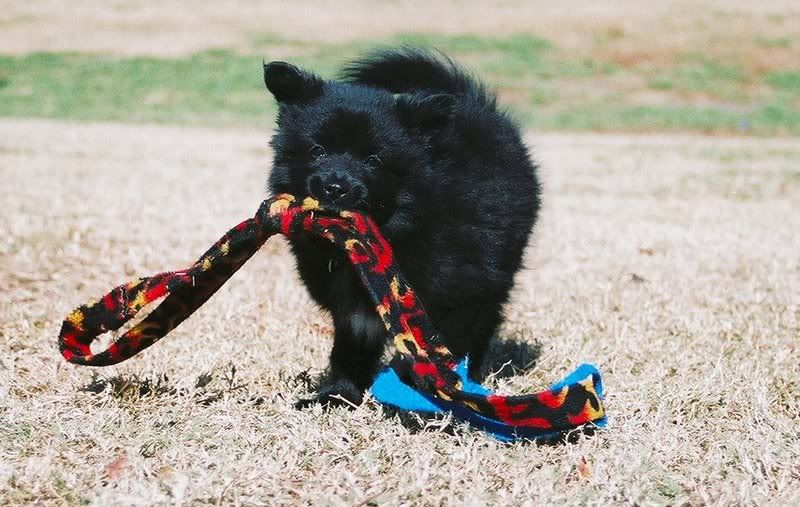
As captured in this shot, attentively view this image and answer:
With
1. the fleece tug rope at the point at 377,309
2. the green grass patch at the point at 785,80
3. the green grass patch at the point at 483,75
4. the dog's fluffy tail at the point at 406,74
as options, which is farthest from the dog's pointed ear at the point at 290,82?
the green grass patch at the point at 785,80

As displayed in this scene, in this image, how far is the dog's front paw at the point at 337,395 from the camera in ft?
10.7

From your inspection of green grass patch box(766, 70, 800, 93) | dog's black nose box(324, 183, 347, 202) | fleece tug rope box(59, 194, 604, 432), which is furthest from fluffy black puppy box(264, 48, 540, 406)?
green grass patch box(766, 70, 800, 93)

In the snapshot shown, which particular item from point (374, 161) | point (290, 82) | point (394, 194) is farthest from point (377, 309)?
point (290, 82)

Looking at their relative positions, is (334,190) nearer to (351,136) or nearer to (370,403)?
(351,136)

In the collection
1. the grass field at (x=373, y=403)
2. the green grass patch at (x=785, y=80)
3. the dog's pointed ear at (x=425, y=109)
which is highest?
the dog's pointed ear at (x=425, y=109)

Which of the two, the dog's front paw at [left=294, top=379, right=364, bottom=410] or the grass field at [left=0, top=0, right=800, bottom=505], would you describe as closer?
the grass field at [left=0, top=0, right=800, bottom=505]

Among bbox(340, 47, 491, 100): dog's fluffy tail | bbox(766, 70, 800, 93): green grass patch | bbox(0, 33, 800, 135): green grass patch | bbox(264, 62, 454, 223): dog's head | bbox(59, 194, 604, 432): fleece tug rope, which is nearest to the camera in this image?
bbox(59, 194, 604, 432): fleece tug rope

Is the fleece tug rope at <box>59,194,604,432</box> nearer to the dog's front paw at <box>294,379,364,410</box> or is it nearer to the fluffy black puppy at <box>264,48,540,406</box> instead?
the fluffy black puppy at <box>264,48,540,406</box>

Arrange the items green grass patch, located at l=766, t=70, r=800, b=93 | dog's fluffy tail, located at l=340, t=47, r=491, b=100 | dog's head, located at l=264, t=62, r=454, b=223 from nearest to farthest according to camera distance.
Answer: dog's head, located at l=264, t=62, r=454, b=223 → dog's fluffy tail, located at l=340, t=47, r=491, b=100 → green grass patch, located at l=766, t=70, r=800, b=93

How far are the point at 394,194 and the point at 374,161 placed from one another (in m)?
0.13

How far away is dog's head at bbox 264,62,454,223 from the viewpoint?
3.08 meters

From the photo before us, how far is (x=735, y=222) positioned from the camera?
764 centimetres

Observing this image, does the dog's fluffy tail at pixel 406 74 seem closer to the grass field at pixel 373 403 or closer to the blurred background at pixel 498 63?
the grass field at pixel 373 403

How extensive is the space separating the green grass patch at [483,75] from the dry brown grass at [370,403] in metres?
14.0
